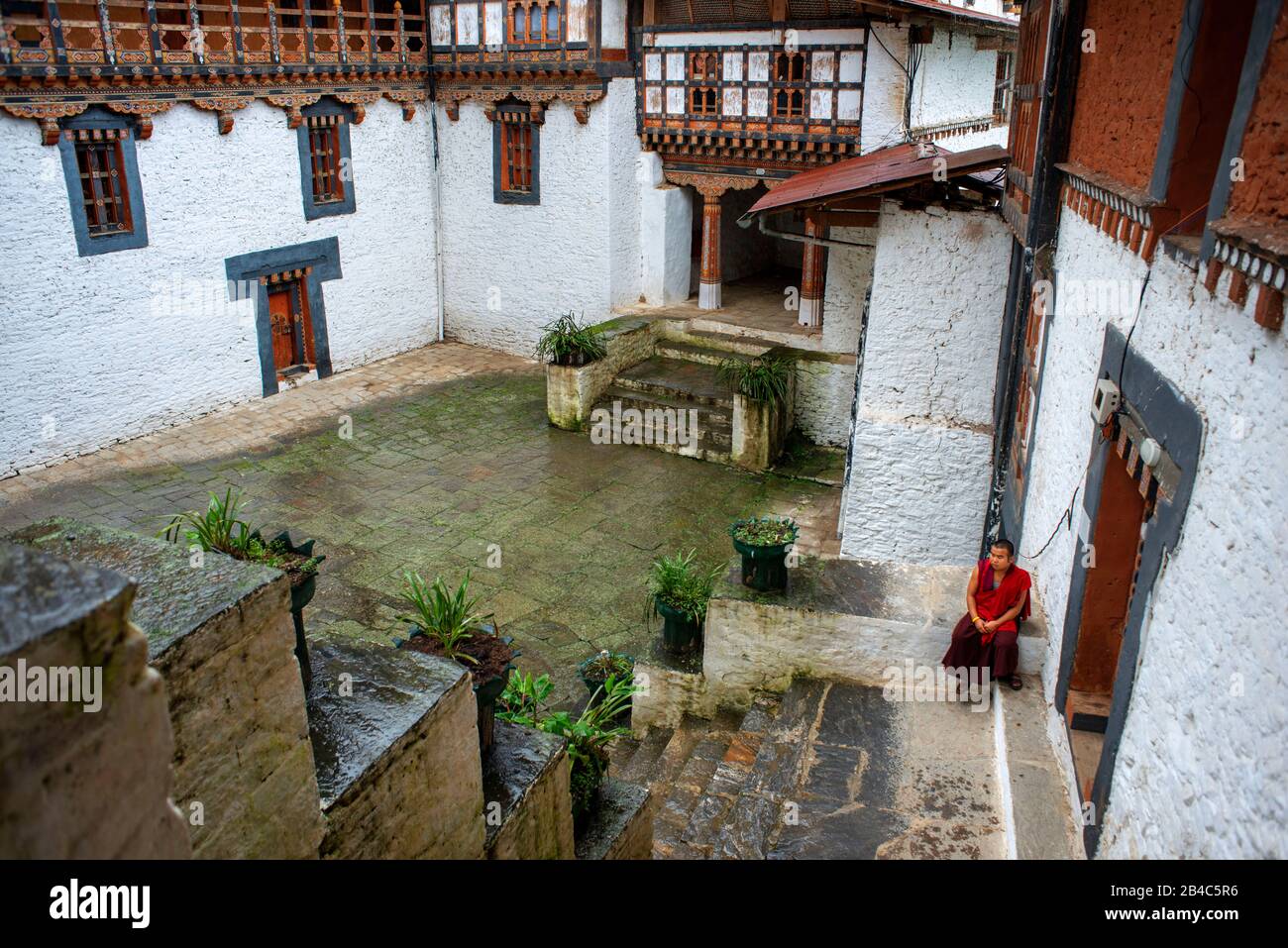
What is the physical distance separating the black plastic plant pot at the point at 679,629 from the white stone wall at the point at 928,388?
2658 mm

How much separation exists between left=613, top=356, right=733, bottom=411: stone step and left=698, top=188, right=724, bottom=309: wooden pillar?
1.53m

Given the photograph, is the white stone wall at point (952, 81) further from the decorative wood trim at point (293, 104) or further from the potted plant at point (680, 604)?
the decorative wood trim at point (293, 104)

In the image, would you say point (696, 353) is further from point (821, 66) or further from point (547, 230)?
point (821, 66)

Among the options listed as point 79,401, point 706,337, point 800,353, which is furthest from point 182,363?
point 800,353

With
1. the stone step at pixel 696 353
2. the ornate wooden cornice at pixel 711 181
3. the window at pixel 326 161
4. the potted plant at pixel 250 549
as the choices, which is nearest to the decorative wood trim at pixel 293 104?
the window at pixel 326 161

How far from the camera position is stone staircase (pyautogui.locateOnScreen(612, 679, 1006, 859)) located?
523 centimetres

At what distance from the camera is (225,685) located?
113 inches

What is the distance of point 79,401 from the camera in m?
12.8

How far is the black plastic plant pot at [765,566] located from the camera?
6910 millimetres
